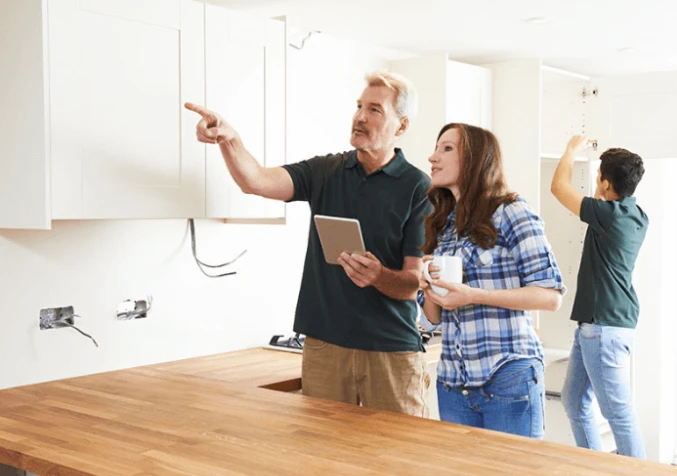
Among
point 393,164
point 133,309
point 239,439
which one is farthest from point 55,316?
Result: point 239,439

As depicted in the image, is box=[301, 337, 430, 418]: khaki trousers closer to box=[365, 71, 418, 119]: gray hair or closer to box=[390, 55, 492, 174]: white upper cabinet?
box=[365, 71, 418, 119]: gray hair

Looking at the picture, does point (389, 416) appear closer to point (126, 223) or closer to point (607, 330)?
point (126, 223)

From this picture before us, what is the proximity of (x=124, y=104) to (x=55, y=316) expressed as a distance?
792 mm

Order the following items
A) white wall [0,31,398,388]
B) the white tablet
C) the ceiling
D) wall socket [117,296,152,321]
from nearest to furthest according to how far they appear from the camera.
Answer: the white tablet
white wall [0,31,398,388]
wall socket [117,296,152,321]
the ceiling

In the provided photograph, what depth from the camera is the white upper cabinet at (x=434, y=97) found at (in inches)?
163

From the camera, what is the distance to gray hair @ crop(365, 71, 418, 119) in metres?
2.76

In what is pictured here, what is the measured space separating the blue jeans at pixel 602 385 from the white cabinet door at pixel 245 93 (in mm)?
1621

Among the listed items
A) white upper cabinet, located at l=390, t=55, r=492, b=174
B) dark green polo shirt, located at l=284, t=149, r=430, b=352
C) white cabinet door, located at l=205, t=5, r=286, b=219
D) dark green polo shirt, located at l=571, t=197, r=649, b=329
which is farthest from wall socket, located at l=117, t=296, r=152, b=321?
dark green polo shirt, located at l=571, t=197, r=649, b=329

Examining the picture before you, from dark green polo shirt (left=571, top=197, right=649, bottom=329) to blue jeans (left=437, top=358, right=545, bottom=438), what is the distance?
1.65 m

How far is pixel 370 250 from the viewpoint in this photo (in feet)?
8.71

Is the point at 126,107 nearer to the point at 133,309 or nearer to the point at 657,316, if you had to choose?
the point at 133,309

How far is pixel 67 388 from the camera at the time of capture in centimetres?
231

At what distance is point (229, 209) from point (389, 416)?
1.29 metres

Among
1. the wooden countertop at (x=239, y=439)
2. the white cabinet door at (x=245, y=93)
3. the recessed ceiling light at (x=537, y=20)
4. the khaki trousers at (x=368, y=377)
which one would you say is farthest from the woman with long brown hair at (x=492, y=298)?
the recessed ceiling light at (x=537, y=20)
